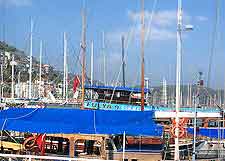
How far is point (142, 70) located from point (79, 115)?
1262 cm

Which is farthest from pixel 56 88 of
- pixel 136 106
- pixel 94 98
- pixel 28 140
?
pixel 28 140

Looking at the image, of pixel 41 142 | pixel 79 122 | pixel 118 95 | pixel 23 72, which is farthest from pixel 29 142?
pixel 23 72

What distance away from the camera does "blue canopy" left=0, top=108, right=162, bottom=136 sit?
13891 millimetres

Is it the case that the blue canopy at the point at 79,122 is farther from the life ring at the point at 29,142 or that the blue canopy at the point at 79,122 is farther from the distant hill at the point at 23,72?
the distant hill at the point at 23,72

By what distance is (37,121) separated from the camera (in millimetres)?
14305

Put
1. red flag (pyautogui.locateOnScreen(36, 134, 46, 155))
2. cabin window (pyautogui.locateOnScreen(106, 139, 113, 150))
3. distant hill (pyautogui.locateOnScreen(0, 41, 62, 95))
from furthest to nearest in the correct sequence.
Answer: distant hill (pyautogui.locateOnScreen(0, 41, 62, 95))
red flag (pyautogui.locateOnScreen(36, 134, 46, 155))
cabin window (pyautogui.locateOnScreen(106, 139, 113, 150))

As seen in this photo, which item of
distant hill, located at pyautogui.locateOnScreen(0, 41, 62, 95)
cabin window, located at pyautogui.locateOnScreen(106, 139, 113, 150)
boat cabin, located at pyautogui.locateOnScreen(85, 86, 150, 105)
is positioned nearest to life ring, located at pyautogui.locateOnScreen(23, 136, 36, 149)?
cabin window, located at pyautogui.locateOnScreen(106, 139, 113, 150)

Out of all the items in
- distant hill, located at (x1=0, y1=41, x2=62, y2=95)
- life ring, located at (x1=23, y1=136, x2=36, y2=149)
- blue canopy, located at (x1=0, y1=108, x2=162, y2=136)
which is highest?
distant hill, located at (x1=0, y1=41, x2=62, y2=95)

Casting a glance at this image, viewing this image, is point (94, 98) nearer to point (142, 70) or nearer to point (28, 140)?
point (142, 70)

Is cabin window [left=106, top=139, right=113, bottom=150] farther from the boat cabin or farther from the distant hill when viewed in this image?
the distant hill

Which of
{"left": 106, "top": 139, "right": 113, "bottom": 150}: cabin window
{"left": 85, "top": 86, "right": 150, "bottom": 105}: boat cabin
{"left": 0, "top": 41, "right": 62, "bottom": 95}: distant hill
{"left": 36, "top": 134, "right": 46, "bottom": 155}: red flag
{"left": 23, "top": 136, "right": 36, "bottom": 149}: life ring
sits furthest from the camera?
{"left": 0, "top": 41, "right": 62, "bottom": 95}: distant hill

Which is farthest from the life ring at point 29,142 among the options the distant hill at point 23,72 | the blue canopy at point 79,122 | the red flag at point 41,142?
the distant hill at point 23,72

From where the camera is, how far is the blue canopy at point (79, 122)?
1389cm

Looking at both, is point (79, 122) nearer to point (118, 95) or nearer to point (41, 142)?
point (41, 142)
